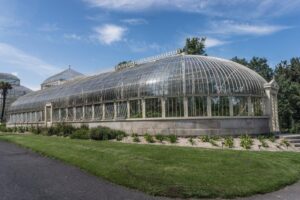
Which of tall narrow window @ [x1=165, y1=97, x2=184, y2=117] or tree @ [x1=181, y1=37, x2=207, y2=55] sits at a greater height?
tree @ [x1=181, y1=37, x2=207, y2=55]

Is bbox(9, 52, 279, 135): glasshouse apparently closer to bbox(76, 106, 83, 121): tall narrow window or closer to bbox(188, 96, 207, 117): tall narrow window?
bbox(188, 96, 207, 117): tall narrow window

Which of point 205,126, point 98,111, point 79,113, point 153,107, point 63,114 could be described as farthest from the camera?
point 63,114

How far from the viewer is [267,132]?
28.0 metres

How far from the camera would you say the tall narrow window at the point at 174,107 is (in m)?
26.4

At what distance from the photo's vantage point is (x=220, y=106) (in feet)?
85.9

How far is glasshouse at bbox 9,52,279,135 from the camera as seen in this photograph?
26047mm

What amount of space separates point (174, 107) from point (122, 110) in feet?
18.7

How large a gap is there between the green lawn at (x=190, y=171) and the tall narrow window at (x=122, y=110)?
13.7 metres

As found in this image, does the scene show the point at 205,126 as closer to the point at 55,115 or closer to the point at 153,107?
the point at 153,107

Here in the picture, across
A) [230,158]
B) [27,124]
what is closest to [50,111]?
[27,124]

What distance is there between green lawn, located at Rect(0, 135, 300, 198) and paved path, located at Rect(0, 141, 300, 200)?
1.31ft

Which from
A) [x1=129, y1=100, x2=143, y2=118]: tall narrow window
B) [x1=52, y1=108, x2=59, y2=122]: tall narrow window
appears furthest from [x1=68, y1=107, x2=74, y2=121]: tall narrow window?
[x1=129, y1=100, x2=143, y2=118]: tall narrow window

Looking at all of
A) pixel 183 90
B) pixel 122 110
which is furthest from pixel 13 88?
pixel 183 90

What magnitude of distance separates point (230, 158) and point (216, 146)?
224 inches
